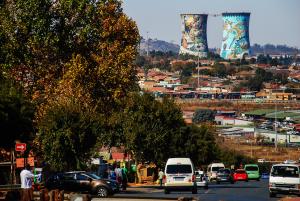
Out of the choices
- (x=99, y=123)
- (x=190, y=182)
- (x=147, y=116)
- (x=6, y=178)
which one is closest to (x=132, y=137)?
(x=147, y=116)

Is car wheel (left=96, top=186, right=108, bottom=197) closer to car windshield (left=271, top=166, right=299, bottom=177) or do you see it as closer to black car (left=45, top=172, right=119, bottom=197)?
black car (left=45, top=172, right=119, bottom=197)

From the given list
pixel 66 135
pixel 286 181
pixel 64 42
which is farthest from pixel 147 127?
pixel 286 181

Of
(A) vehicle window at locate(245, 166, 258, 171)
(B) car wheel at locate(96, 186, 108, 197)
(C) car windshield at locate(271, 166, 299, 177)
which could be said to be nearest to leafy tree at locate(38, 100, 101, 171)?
(B) car wheel at locate(96, 186, 108, 197)

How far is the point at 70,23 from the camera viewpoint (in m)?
73.6

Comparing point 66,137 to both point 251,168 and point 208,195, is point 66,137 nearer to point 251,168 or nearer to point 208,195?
point 208,195

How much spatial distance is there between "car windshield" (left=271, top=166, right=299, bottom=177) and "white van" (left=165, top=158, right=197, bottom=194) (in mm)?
4354

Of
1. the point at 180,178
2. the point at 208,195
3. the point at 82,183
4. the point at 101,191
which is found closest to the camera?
the point at 101,191

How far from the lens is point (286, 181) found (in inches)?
2077

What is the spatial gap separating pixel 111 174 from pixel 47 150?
4.63 m

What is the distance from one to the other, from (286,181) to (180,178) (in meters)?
5.77

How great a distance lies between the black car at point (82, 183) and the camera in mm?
50197

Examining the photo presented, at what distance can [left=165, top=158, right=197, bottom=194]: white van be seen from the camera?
54.8 m

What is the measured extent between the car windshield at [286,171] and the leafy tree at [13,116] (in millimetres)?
12873

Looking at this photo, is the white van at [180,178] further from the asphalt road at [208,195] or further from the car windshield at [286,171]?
the car windshield at [286,171]
